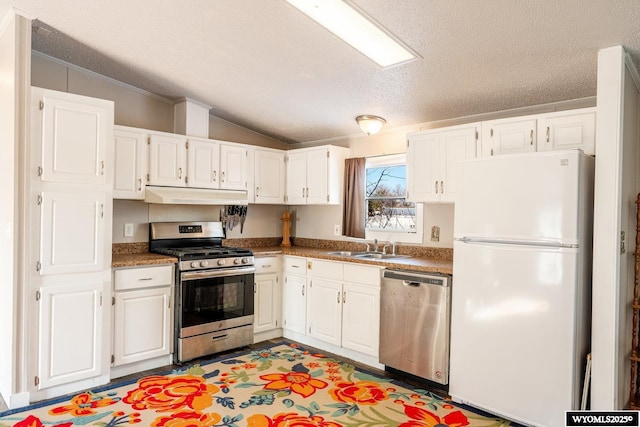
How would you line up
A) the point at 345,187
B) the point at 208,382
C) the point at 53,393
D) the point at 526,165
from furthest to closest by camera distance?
the point at 345,187, the point at 208,382, the point at 53,393, the point at 526,165

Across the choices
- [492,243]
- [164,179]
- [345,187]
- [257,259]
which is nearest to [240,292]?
[257,259]

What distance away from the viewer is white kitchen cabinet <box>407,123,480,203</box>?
3368 mm

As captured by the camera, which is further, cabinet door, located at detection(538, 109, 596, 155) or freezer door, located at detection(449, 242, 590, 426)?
cabinet door, located at detection(538, 109, 596, 155)

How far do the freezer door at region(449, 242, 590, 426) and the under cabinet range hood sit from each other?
2356 millimetres

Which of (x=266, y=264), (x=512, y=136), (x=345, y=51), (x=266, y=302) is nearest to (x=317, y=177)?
(x=266, y=264)

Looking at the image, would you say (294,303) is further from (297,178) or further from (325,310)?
(297,178)

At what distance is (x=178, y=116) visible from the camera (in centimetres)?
427

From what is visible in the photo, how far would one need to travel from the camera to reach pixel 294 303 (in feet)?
14.3

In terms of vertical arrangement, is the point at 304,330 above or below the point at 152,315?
below

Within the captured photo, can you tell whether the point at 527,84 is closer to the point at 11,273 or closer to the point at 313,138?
the point at 313,138

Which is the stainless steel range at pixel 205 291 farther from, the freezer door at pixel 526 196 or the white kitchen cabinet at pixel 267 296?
the freezer door at pixel 526 196

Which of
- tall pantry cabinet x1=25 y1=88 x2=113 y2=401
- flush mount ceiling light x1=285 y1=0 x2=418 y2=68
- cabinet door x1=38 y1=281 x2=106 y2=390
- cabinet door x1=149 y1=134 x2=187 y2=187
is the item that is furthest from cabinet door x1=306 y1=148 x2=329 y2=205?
cabinet door x1=38 y1=281 x2=106 y2=390

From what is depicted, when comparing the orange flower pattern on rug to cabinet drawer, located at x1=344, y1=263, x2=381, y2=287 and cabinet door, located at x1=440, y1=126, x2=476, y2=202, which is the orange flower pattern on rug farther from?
cabinet door, located at x1=440, y1=126, x2=476, y2=202

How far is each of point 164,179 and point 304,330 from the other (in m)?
2.02
